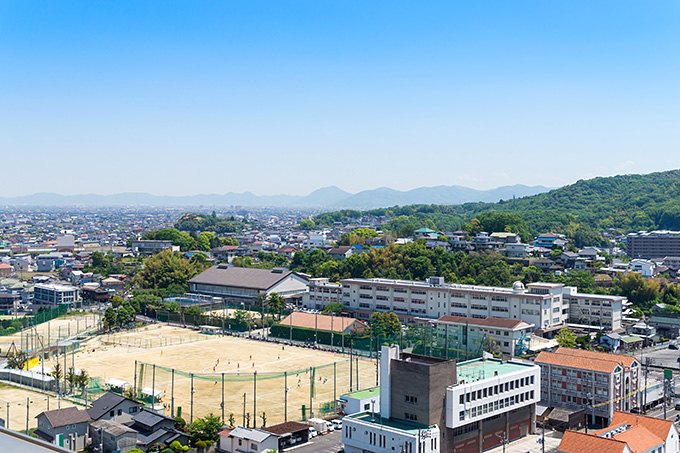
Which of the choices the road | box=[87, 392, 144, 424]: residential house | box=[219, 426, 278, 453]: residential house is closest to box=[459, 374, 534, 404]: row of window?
the road

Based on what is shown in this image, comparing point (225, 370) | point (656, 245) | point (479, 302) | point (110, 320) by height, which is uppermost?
point (656, 245)

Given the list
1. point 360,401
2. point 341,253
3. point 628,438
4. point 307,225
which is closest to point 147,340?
point 360,401

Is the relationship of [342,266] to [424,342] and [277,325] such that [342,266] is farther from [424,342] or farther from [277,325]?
[424,342]

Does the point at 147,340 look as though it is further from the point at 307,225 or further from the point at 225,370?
the point at 307,225

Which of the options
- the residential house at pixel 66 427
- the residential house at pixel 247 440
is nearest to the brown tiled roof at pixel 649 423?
the residential house at pixel 247 440

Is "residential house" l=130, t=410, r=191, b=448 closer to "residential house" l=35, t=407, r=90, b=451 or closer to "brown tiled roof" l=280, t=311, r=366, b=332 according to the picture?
"residential house" l=35, t=407, r=90, b=451

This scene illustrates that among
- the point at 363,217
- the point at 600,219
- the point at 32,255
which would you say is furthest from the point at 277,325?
the point at 363,217
